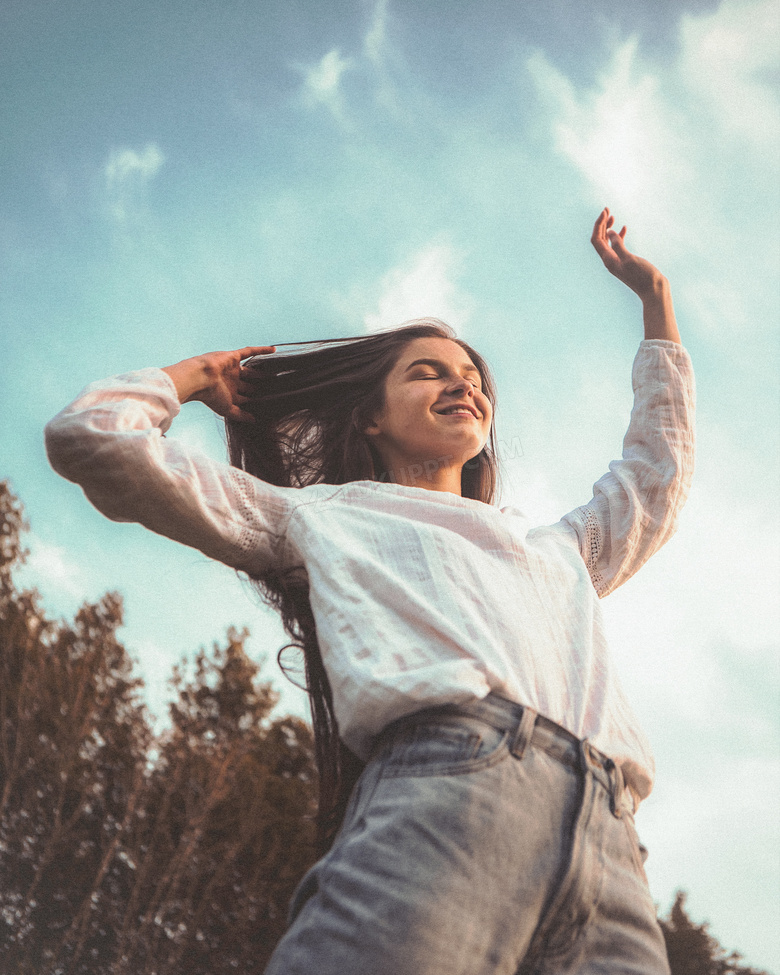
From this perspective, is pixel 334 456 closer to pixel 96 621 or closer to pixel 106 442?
pixel 106 442

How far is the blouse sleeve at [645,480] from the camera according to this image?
220 centimetres

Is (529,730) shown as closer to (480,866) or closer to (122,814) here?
(480,866)

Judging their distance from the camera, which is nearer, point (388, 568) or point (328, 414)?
point (388, 568)

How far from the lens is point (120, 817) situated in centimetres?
1345

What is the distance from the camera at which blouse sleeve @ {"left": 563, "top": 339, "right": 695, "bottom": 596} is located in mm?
2197

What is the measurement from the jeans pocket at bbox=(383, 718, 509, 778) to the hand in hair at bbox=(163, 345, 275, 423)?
3.78 feet

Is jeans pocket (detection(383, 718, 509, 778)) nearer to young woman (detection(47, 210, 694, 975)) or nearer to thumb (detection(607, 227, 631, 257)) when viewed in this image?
young woman (detection(47, 210, 694, 975))

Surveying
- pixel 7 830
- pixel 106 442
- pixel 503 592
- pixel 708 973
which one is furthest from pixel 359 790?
pixel 708 973

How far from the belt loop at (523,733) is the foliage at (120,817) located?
12.1 m

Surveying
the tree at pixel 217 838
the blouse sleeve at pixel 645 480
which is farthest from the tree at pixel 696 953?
the blouse sleeve at pixel 645 480

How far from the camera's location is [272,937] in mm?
13633

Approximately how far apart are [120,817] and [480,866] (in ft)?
45.5

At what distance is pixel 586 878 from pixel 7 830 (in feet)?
42.9

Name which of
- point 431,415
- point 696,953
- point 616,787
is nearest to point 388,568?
point 616,787
